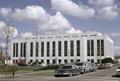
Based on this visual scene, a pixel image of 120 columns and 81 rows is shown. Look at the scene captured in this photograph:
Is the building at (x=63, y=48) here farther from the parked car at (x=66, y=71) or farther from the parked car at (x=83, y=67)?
the parked car at (x=66, y=71)

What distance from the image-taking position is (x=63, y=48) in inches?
7023

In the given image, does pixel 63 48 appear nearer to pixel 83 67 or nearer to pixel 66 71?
pixel 83 67

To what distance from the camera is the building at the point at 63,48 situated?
568 feet

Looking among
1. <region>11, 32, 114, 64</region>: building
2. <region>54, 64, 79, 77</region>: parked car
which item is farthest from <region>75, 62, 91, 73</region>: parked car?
<region>11, 32, 114, 64</region>: building

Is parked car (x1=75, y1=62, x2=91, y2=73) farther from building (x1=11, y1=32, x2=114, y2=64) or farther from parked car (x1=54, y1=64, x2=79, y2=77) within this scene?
building (x1=11, y1=32, x2=114, y2=64)

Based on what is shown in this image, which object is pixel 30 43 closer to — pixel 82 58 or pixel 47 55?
pixel 47 55

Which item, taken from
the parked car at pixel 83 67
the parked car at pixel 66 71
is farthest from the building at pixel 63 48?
the parked car at pixel 66 71

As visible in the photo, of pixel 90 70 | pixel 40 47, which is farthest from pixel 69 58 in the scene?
pixel 90 70

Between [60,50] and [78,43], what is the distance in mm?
10434

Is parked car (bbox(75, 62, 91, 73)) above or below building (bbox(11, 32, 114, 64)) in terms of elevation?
below

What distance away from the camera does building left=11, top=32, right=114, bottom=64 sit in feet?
568

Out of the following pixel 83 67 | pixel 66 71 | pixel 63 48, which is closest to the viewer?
pixel 66 71

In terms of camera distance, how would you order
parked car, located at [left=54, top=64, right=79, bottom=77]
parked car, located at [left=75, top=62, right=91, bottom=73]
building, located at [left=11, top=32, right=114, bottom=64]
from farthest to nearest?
building, located at [left=11, top=32, right=114, bottom=64]
parked car, located at [left=75, top=62, right=91, bottom=73]
parked car, located at [left=54, top=64, right=79, bottom=77]

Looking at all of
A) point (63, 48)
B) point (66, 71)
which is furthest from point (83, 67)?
point (63, 48)
